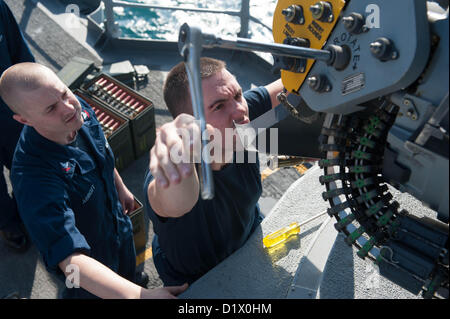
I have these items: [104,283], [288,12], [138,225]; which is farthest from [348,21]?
[138,225]

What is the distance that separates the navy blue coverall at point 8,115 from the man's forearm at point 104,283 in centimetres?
175

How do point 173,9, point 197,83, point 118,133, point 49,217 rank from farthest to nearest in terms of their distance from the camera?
1. point 173,9
2. point 118,133
3. point 49,217
4. point 197,83

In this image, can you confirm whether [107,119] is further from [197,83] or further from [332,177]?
[197,83]

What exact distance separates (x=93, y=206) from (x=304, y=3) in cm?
156

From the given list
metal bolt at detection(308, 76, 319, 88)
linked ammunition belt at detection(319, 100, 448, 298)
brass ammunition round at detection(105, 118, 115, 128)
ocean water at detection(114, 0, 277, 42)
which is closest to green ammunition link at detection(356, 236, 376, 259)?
linked ammunition belt at detection(319, 100, 448, 298)

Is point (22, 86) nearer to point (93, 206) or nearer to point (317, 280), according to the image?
point (93, 206)

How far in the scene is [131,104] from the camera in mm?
3844

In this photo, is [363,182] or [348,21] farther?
[363,182]

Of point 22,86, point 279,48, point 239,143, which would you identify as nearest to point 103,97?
point 22,86

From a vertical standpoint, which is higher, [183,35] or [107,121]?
[183,35]

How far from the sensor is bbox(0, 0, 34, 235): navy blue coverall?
10.0ft

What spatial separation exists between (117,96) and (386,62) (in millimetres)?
3069

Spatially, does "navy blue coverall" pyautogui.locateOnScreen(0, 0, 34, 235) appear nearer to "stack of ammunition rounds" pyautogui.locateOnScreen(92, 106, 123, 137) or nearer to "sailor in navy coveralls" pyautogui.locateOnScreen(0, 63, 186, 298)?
"stack of ammunition rounds" pyautogui.locateOnScreen(92, 106, 123, 137)

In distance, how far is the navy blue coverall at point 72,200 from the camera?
191 cm
